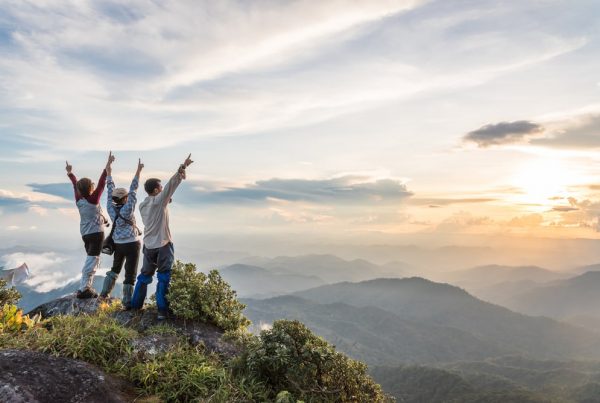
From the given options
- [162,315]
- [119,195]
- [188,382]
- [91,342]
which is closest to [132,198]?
[119,195]

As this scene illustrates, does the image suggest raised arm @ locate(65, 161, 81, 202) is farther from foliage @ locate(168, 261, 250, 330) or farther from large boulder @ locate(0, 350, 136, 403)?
large boulder @ locate(0, 350, 136, 403)

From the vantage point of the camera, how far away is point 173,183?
9383 millimetres

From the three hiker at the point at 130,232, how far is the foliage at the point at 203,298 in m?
0.44

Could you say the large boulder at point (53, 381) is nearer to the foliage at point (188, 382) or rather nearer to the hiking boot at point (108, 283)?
the foliage at point (188, 382)

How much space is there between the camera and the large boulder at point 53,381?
5645 millimetres

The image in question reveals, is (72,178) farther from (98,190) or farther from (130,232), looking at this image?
(130,232)

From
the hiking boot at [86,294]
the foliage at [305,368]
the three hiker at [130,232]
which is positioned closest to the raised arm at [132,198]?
the three hiker at [130,232]

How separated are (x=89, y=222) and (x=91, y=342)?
18.0 ft

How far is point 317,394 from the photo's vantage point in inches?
303

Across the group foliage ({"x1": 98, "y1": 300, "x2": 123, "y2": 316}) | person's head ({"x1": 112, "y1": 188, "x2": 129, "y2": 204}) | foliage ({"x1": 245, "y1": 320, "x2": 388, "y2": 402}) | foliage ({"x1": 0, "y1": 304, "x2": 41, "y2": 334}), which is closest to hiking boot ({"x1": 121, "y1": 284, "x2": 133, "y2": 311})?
foliage ({"x1": 98, "y1": 300, "x2": 123, "y2": 316})

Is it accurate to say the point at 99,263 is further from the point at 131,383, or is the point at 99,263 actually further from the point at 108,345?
the point at 131,383

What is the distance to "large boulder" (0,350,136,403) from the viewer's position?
564 centimetres

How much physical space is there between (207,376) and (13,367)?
10.3 feet

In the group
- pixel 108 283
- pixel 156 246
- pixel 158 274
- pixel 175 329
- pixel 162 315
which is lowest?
pixel 175 329
